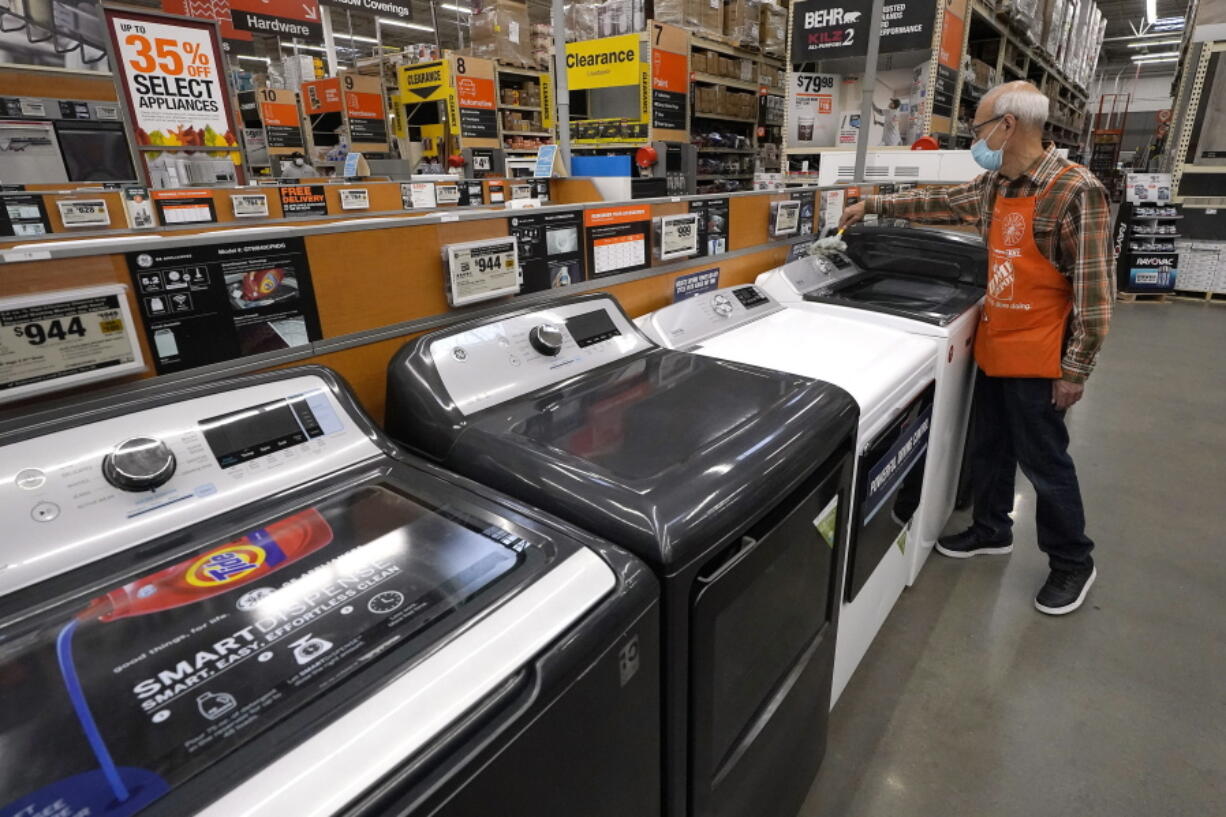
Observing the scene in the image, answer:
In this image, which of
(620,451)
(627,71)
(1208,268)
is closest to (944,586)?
(620,451)

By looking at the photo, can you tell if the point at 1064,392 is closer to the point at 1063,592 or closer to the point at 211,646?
the point at 1063,592

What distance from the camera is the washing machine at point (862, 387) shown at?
4.84 ft

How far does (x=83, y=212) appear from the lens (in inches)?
150

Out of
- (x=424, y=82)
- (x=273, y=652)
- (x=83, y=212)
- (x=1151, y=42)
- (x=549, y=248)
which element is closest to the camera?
(x=273, y=652)

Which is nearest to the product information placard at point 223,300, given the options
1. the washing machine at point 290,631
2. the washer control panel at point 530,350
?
the washing machine at point 290,631

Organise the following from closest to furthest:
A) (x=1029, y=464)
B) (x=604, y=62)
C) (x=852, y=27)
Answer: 1. (x=1029, y=464)
2. (x=852, y=27)
3. (x=604, y=62)

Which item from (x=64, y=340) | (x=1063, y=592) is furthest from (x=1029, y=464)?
(x=64, y=340)

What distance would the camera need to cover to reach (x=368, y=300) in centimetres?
123

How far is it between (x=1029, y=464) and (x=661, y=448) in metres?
1.62

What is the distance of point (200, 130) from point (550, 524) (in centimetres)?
504

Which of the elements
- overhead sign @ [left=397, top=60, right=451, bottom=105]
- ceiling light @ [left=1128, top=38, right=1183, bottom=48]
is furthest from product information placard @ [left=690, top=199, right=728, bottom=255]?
ceiling light @ [left=1128, top=38, right=1183, bottom=48]

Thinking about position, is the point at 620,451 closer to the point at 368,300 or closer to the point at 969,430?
the point at 368,300

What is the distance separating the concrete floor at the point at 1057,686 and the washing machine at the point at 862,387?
164 millimetres

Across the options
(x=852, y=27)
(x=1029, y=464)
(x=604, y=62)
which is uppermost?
(x=604, y=62)
